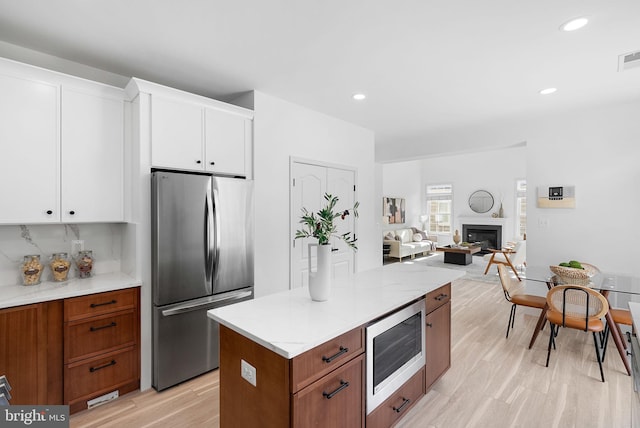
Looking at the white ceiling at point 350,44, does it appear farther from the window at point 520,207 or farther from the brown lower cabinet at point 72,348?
the window at point 520,207

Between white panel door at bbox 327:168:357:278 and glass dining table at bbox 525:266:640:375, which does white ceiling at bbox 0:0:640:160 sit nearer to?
white panel door at bbox 327:168:357:278

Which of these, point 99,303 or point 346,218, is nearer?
point 99,303

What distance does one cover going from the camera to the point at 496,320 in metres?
3.97

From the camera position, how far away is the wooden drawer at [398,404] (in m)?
1.73

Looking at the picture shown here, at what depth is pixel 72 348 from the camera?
2135 millimetres

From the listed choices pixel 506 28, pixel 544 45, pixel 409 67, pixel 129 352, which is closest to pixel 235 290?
pixel 129 352

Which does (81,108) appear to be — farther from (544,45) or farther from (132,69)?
(544,45)

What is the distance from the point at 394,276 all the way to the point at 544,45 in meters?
2.02

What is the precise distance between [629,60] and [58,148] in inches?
173

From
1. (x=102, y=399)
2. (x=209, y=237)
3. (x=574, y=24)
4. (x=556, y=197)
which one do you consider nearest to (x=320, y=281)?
(x=209, y=237)

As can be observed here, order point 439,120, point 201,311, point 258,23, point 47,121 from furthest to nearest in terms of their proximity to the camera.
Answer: point 439,120 → point 201,311 → point 47,121 → point 258,23

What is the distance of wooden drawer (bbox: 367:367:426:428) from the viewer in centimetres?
173

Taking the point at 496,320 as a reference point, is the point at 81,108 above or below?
above

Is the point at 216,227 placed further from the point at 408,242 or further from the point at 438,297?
the point at 408,242
